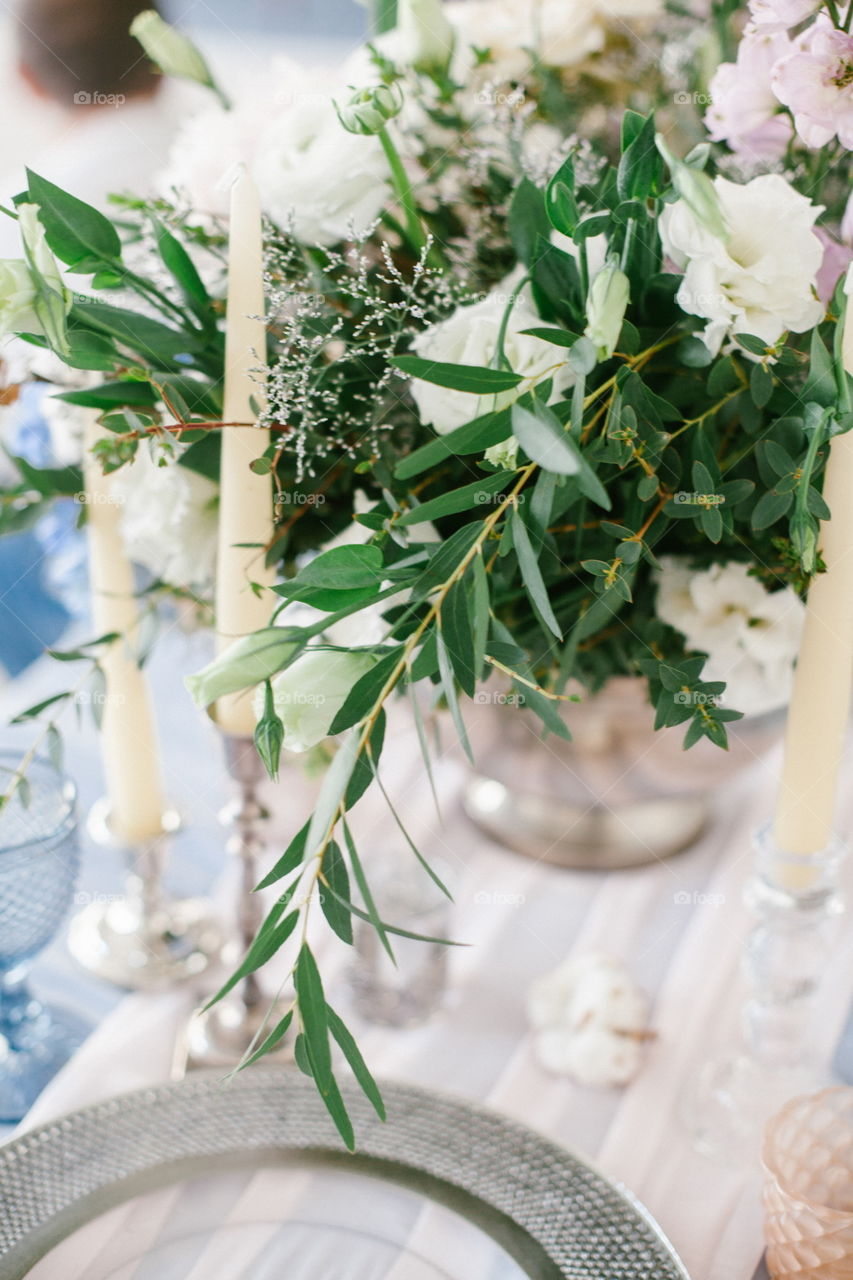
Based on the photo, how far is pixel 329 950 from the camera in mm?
737

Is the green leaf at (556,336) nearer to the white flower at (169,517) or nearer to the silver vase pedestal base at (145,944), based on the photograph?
the white flower at (169,517)

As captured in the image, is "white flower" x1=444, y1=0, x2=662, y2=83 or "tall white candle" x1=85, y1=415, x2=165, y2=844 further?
"white flower" x1=444, y1=0, x2=662, y2=83

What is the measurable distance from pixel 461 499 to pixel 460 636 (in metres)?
0.06

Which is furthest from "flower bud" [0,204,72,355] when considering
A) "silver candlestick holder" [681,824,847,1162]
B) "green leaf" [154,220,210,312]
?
"silver candlestick holder" [681,824,847,1162]

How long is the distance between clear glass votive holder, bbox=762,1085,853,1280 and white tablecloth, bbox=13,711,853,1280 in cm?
7

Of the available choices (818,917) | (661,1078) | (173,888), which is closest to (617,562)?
(818,917)

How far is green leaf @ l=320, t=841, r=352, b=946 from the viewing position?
42cm

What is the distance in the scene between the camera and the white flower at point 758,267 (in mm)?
439

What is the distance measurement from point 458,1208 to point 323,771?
0.94 feet

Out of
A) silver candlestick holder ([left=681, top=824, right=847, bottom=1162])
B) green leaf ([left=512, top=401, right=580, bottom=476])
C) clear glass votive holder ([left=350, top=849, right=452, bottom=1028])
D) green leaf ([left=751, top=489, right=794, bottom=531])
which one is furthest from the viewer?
clear glass votive holder ([left=350, top=849, right=452, bottom=1028])

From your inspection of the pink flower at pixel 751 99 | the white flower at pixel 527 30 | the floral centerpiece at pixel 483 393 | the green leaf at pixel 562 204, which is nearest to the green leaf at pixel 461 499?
the floral centerpiece at pixel 483 393

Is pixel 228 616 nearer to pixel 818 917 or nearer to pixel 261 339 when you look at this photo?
pixel 261 339

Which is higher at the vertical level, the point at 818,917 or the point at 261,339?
the point at 261,339

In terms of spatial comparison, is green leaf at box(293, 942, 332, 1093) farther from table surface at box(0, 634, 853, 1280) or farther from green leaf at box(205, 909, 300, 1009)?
table surface at box(0, 634, 853, 1280)
